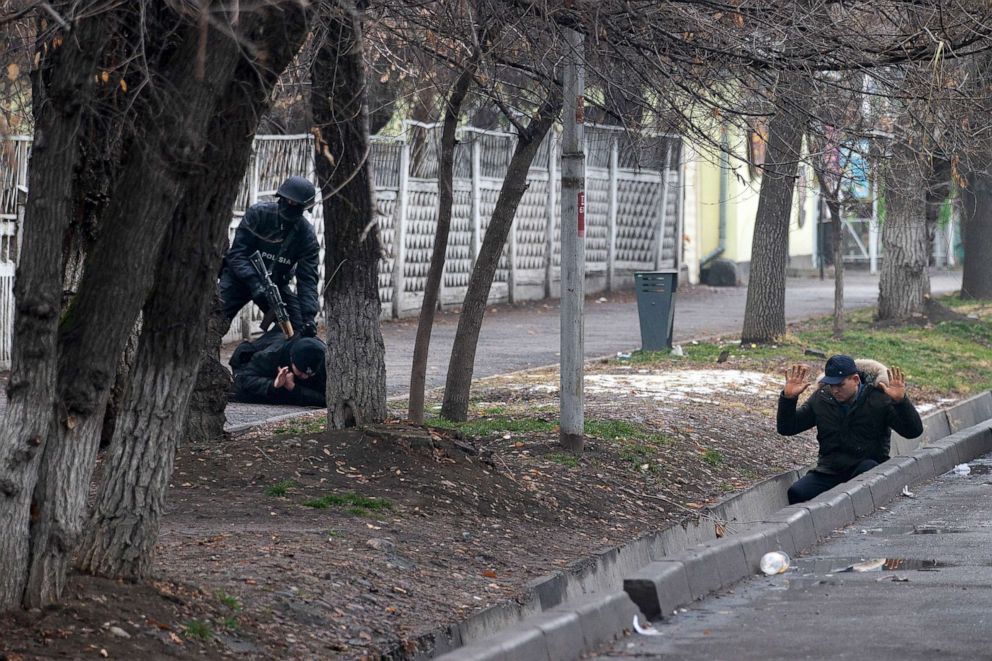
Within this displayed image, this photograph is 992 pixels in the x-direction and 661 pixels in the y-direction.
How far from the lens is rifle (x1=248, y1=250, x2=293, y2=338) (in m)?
11.7

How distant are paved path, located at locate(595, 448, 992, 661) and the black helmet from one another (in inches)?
180

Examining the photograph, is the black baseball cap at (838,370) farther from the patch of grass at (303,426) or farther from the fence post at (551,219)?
the fence post at (551,219)

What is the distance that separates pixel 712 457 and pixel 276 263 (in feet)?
12.7

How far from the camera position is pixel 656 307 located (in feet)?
54.0

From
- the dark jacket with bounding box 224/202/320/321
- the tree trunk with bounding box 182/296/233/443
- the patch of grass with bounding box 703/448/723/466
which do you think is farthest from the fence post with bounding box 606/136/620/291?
the tree trunk with bounding box 182/296/233/443

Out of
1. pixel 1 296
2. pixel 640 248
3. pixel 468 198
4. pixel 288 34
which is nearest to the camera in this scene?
pixel 288 34

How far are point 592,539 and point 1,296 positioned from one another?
7.15 metres

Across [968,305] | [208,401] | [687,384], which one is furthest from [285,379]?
[968,305]

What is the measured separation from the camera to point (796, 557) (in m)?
8.31

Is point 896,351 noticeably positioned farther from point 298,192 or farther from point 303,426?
point 303,426

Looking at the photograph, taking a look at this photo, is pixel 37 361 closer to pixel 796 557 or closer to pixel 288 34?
pixel 288 34

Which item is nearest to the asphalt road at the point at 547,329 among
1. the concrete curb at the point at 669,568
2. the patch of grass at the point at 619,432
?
the patch of grass at the point at 619,432

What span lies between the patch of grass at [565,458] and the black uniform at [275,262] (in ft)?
10.3

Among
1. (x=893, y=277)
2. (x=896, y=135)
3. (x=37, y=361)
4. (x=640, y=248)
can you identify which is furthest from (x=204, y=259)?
(x=640, y=248)
